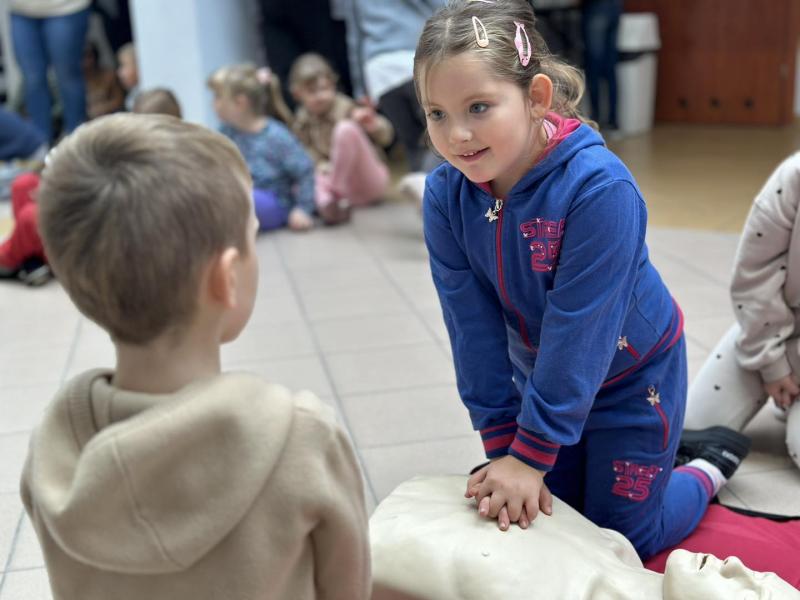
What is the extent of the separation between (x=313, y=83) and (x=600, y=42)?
2461mm

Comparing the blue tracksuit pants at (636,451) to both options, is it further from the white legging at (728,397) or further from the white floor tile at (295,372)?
the white floor tile at (295,372)

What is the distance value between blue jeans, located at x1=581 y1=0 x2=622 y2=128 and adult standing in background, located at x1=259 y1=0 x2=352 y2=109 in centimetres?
164

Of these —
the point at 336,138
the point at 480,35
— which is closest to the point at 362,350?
the point at 480,35

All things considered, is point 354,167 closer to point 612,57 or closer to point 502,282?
point 612,57

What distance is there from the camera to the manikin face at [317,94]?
4.67 m

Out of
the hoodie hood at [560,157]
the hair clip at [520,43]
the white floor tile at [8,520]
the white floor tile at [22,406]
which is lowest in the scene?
the white floor tile at [22,406]

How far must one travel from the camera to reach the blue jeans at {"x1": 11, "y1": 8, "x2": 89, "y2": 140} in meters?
5.39

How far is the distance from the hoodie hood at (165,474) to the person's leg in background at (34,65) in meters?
5.10

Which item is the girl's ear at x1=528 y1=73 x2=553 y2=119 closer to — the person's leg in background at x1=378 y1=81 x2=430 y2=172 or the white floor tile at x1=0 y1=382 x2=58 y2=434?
the white floor tile at x1=0 y1=382 x2=58 y2=434

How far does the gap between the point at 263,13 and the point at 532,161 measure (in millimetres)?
4535

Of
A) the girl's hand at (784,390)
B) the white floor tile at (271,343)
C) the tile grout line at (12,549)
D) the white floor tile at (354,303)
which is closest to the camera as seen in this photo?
the tile grout line at (12,549)

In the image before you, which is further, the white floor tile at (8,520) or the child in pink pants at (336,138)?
the child in pink pants at (336,138)

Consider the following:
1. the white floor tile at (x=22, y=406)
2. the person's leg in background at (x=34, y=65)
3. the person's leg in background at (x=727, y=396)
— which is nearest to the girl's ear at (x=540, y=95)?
the person's leg in background at (x=727, y=396)

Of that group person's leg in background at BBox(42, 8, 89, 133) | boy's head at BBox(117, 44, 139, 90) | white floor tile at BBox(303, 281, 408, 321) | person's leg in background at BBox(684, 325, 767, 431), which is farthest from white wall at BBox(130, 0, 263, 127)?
person's leg in background at BBox(684, 325, 767, 431)
